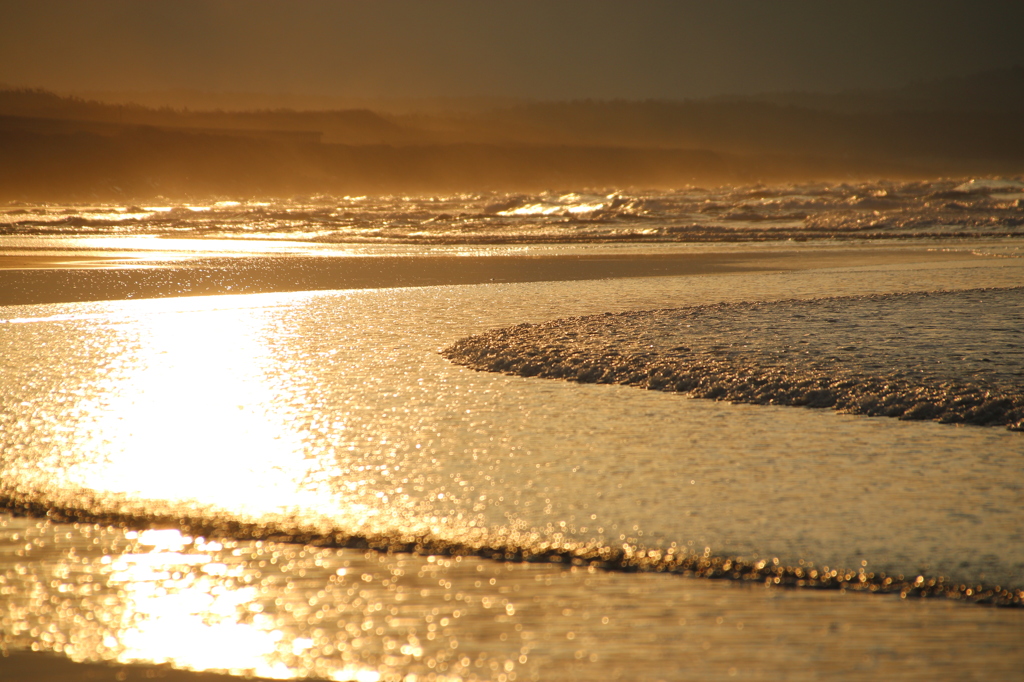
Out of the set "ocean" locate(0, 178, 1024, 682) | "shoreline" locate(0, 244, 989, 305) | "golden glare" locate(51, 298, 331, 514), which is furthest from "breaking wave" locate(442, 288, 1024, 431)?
"shoreline" locate(0, 244, 989, 305)

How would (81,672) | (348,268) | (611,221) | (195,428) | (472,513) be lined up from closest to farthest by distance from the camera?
(81,672) → (472,513) → (195,428) → (348,268) → (611,221)

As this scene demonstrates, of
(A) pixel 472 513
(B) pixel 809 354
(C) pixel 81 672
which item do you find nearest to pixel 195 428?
(A) pixel 472 513

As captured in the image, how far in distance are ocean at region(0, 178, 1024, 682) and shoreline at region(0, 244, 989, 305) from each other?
2103 mm

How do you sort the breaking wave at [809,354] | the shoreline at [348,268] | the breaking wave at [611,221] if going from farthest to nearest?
the breaking wave at [611,221], the shoreline at [348,268], the breaking wave at [809,354]

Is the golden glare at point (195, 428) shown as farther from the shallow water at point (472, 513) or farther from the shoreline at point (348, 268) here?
the shoreline at point (348, 268)

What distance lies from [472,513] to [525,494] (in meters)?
0.19

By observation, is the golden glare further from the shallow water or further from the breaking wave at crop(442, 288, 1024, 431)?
the breaking wave at crop(442, 288, 1024, 431)

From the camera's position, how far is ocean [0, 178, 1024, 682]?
5.39ft

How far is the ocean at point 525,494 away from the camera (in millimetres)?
1642

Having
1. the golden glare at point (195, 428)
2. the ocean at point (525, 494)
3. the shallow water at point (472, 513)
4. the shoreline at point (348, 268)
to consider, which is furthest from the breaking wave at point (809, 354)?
the shoreline at point (348, 268)

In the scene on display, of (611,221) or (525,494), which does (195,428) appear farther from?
(611,221)

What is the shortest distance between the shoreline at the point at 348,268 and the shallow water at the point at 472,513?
3.54 metres

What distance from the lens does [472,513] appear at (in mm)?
2240

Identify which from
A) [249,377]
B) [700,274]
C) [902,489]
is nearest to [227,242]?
[700,274]
